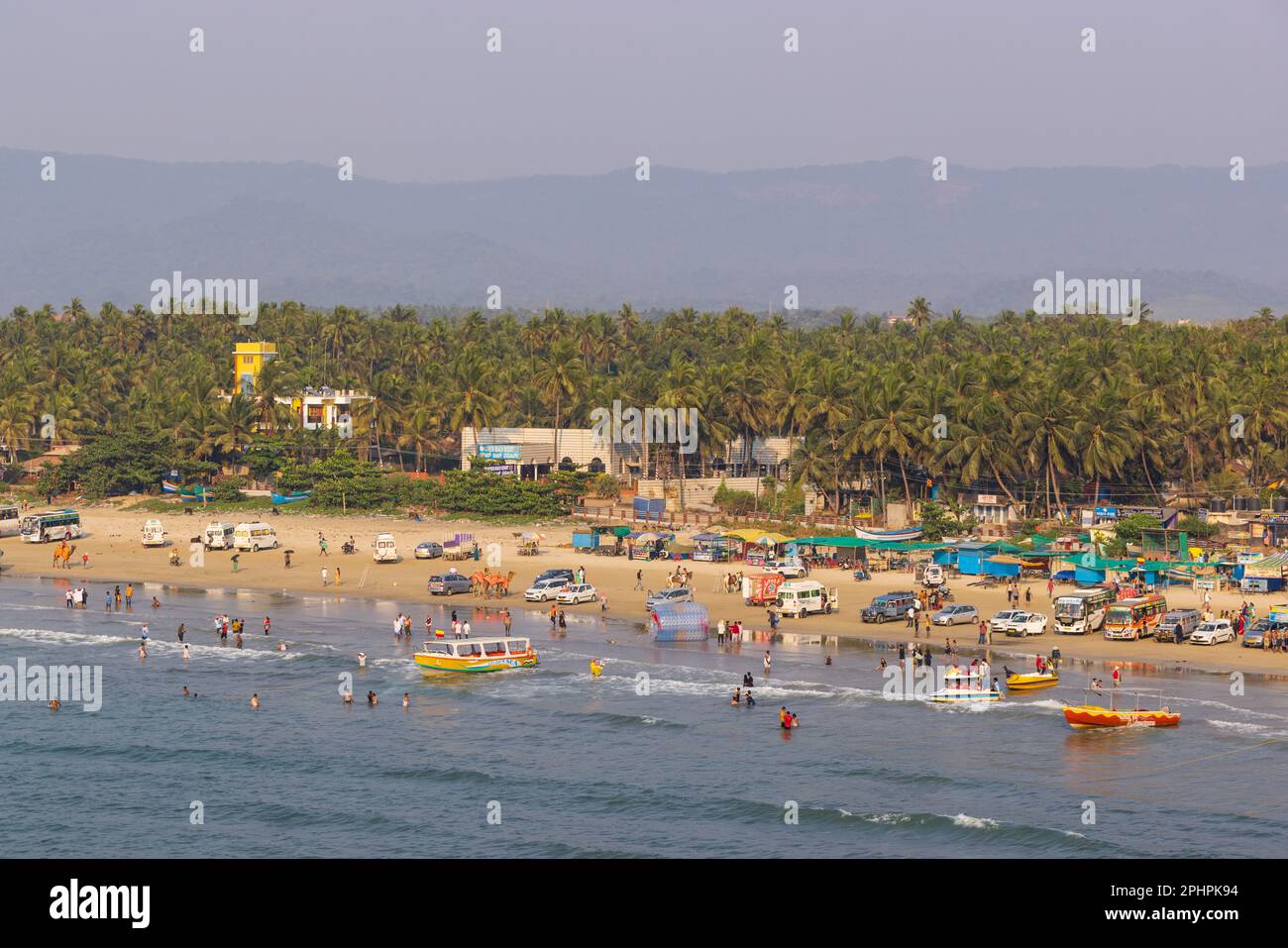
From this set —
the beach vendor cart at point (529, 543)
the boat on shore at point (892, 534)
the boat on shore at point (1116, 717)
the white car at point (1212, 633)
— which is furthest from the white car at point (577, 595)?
the boat on shore at point (1116, 717)

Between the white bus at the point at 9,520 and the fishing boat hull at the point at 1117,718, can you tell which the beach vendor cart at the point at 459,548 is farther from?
the fishing boat hull at the point at 1117,718

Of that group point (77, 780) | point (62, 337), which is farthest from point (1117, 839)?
point (62, 337)

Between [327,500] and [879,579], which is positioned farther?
[327,500]

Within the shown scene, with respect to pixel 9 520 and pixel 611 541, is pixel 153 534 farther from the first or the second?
pixel 611 541

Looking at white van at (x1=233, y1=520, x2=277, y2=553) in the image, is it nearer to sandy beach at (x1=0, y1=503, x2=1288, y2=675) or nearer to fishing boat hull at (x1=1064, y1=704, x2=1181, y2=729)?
sandy beach at (x1=0, y1=503, x2=1288, y2=675)

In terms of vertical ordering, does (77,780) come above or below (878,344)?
below
